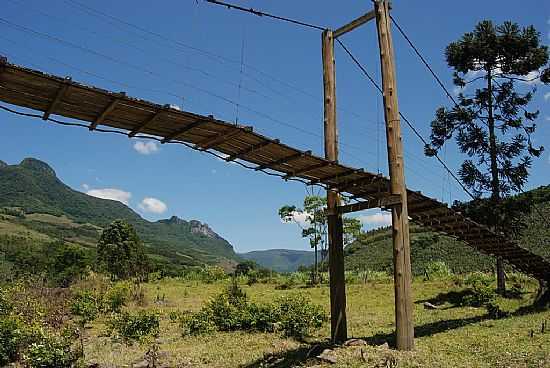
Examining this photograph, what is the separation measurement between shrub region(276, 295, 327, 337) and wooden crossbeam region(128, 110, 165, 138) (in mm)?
5283

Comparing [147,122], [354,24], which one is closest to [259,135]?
[147,122]

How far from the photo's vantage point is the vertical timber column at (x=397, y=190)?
7434mm

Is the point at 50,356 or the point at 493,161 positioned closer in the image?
the point at 50,356

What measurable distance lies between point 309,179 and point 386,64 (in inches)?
92.2

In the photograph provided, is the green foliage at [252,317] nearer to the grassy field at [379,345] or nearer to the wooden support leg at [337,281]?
the grassy field at [379,345]

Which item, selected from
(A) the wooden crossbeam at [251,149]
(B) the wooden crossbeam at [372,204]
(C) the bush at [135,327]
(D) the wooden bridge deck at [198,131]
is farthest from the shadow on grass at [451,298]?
(A) the wooden crossbeam at [251,149]

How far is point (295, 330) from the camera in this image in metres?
9.76

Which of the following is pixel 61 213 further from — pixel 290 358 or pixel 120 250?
pixel 290 358

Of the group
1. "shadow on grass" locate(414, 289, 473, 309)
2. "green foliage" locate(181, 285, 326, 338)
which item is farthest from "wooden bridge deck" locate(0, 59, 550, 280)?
"shadow on grass" locate(414, 289, 473, 309)

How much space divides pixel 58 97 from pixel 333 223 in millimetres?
5027

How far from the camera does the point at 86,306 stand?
13.2 m

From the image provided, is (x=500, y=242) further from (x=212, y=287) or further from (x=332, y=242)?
(x=212, y=287)

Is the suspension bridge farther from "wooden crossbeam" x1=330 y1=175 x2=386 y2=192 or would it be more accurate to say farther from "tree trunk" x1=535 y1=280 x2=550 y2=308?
"tree trunk" x1=535 y1=280 x2=550 y2=308

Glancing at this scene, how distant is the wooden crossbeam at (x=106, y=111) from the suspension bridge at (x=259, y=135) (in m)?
0.01
